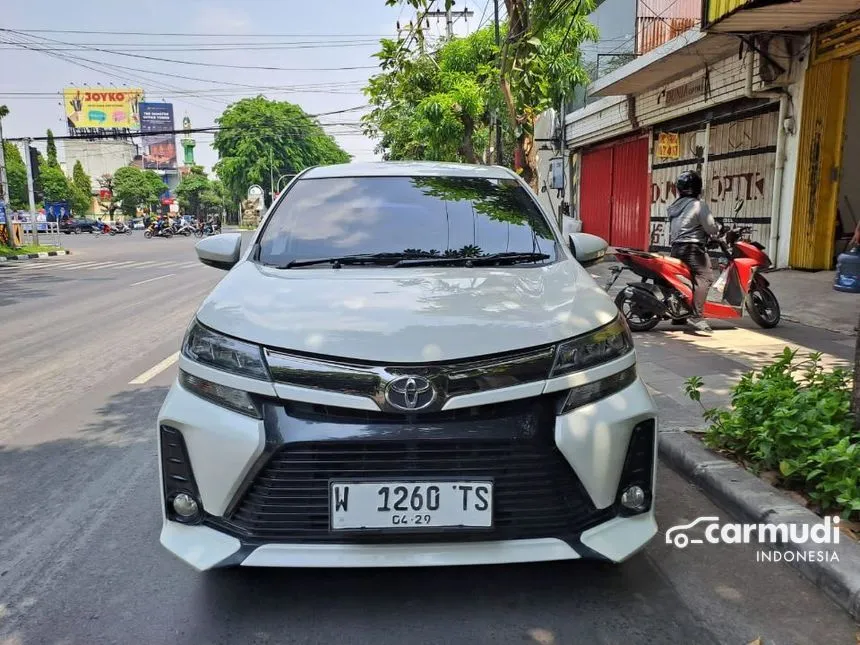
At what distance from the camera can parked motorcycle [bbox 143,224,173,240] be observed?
4053 cm

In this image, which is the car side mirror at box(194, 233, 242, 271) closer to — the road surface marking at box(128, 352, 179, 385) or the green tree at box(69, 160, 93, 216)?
the road surface marking at box(128, 352, 179, 385)

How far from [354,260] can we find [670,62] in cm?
1088

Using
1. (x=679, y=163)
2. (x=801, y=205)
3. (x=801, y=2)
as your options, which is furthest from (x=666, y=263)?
(x=679, y=163)

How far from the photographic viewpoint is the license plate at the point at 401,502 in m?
2.07

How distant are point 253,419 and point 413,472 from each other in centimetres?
51

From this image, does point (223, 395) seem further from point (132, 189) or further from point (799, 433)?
point (132, 189)

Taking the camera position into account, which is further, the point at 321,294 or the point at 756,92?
the point at 756,92

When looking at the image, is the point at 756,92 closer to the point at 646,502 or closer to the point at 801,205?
the point at 801,205

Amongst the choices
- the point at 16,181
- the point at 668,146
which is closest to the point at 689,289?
the point at 668,146

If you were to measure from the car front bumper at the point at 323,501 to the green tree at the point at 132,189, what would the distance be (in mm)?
82715

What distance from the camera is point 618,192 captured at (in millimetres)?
17578

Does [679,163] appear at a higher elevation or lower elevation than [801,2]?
lower

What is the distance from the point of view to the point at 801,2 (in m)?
7.97

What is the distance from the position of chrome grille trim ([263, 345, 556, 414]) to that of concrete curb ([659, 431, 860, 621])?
1.25 m
